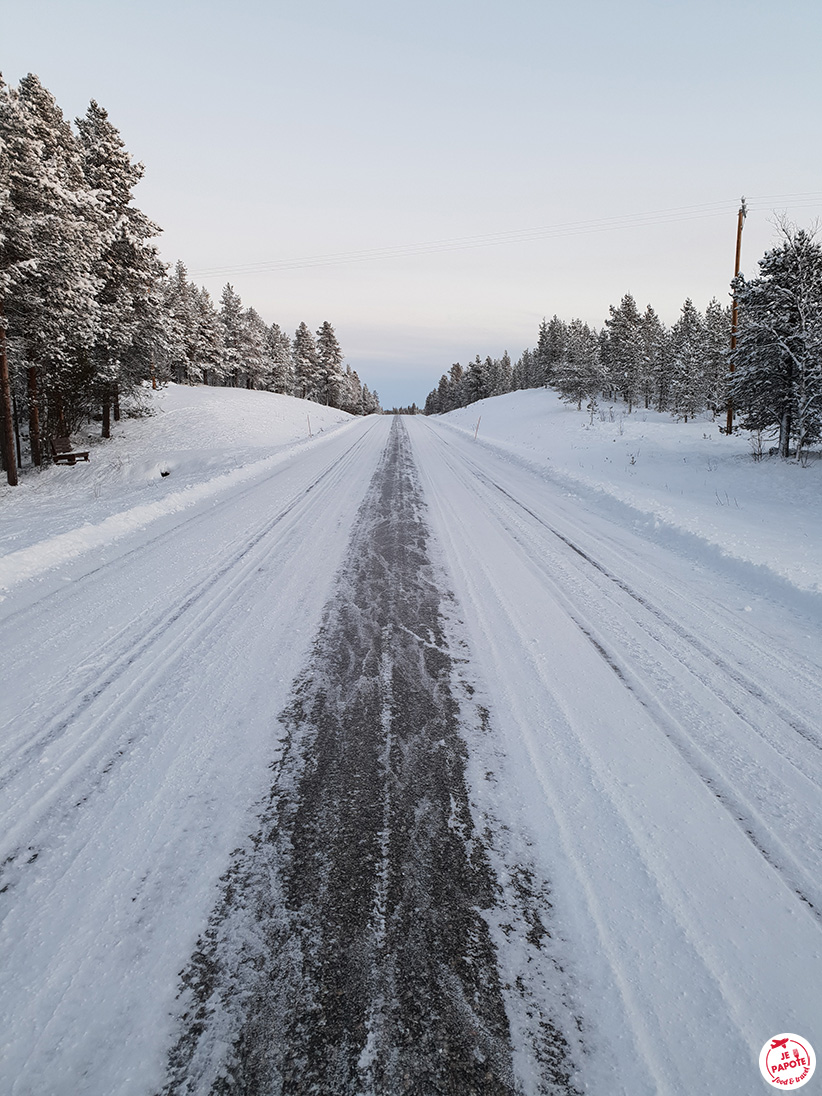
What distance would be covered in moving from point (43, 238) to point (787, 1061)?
20085 mm

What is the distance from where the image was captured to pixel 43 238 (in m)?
14.3

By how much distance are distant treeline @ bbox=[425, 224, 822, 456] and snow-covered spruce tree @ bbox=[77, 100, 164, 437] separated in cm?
2108

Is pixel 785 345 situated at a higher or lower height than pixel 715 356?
lower

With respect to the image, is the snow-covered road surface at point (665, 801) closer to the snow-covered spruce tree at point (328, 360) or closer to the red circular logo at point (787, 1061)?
the red circular logo at point (787, 1061)

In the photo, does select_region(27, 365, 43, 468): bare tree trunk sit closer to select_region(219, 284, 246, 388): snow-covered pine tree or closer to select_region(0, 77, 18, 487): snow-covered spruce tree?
select_region(0, 77, 18, 487): snow-covered spruce tree

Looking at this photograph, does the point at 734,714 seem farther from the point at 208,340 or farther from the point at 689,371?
the point at 208,340

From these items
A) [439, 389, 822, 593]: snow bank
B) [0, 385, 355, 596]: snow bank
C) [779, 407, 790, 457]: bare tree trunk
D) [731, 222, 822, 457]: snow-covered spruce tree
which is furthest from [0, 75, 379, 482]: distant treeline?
[779, 407, 790, 457]: bare tree trunk

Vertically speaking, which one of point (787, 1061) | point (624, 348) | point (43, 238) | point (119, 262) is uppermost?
point (624, 348)

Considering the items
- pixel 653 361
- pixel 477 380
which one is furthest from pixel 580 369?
pixel 477 380

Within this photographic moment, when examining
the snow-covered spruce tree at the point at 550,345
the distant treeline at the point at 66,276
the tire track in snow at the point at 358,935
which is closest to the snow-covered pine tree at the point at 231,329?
the distant treeline at the point at 66,276

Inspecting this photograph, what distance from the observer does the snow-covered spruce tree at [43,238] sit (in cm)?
1366

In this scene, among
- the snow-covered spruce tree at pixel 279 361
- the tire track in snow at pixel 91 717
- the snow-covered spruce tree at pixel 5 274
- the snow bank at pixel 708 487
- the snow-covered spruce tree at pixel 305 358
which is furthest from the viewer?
the snow-covered spruce tree at pixel 279 361

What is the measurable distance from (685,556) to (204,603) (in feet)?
19.8

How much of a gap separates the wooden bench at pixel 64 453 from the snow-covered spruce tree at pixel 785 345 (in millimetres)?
22229
